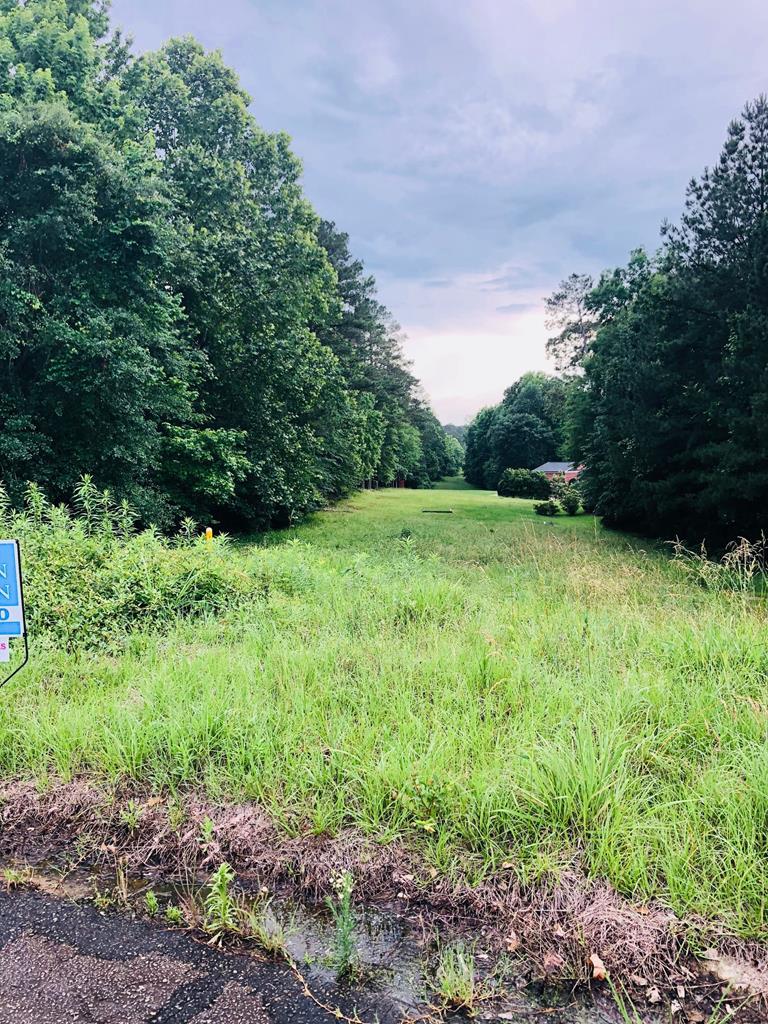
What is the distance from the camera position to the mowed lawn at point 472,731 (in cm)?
186

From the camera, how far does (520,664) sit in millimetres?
3041

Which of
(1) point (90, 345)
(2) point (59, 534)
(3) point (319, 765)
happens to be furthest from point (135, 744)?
(1) point (90, 345)

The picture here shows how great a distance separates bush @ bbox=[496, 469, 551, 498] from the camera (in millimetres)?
34750

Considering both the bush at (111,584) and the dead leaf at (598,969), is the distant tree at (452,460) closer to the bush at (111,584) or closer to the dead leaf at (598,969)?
the bush at (111,584)

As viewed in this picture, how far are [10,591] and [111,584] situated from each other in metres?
2.24

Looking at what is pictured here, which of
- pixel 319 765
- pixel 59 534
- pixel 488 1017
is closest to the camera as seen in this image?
pixel 488 1017

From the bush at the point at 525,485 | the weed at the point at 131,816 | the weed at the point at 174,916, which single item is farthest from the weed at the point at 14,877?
the bush at the point at 525,485

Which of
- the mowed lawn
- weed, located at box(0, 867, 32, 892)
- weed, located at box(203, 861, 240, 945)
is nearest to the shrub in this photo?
the mowed lawn

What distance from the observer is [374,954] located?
62.7 inches

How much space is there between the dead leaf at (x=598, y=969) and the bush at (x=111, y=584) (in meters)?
3.36

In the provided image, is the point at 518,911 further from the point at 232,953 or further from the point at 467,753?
the point at 232,953

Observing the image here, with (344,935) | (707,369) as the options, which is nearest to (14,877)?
(344,935)

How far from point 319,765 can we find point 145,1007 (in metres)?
0.93

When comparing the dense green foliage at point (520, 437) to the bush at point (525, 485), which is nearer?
the bush at point (525, 485)
